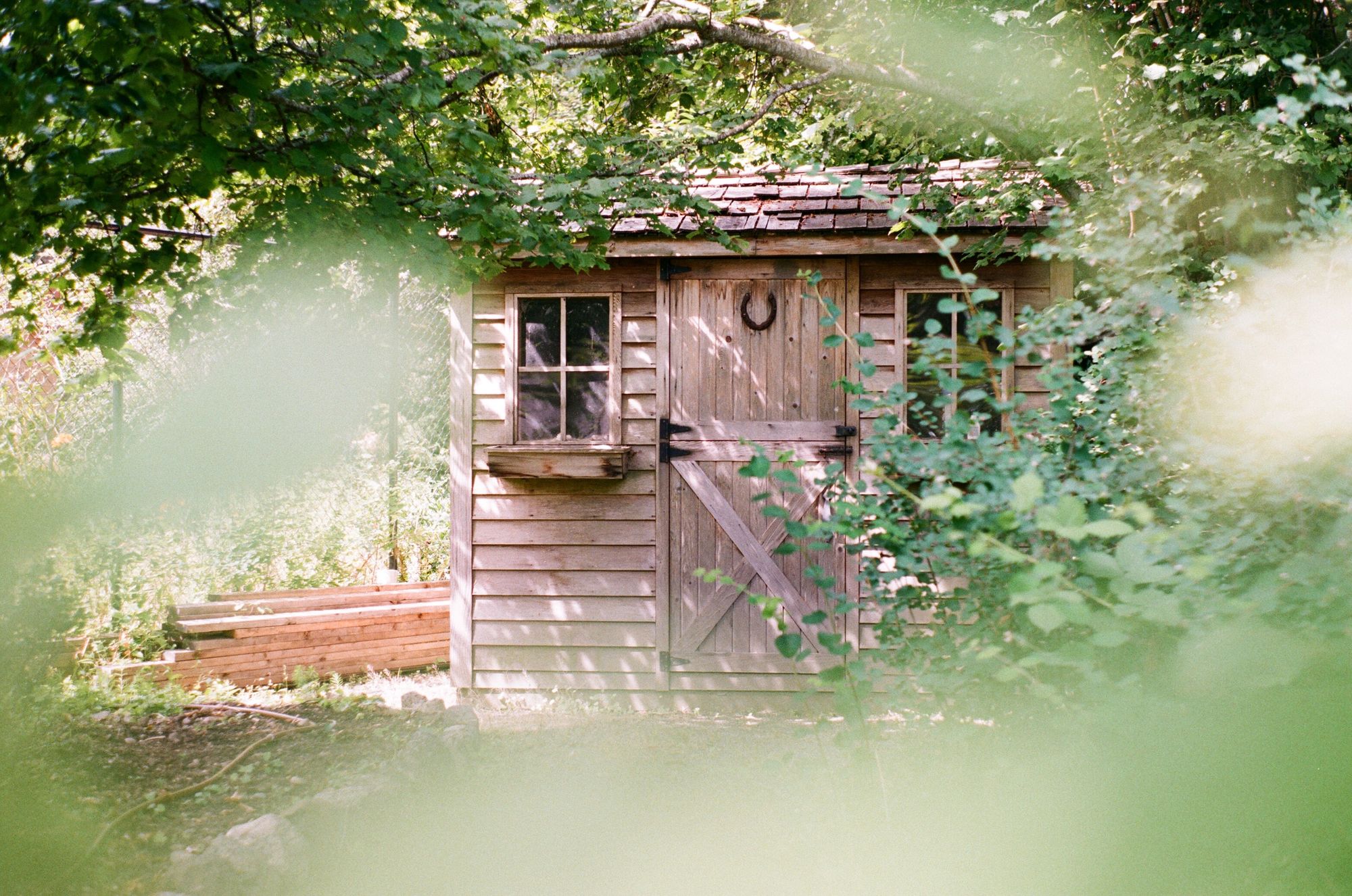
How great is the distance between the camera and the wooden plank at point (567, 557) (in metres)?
5.82

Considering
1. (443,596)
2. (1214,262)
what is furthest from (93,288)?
(1214,262)

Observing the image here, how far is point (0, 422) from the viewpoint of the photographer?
163 inches

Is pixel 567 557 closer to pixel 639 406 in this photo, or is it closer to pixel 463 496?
pixel 463 496

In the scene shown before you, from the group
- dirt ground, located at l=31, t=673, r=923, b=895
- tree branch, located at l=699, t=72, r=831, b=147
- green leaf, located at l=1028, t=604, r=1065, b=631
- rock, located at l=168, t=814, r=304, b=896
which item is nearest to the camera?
green leaf, located at l=1028, t=604, r=1065, b=631

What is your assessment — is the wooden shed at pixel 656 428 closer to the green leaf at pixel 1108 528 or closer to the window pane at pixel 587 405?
the window pane at pixel 587 405

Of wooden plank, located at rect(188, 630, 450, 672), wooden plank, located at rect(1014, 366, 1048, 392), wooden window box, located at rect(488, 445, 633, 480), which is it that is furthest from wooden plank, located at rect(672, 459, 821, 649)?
wooden plank, located at rect(188, 630, 450, 672)

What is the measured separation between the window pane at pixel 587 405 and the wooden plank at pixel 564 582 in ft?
2.96

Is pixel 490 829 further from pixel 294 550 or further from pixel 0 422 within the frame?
pixel 294 550

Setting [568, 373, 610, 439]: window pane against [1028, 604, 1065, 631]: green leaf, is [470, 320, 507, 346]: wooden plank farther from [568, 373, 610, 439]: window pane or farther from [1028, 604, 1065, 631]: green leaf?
[1028, 604, 1065, 631]: green leaf

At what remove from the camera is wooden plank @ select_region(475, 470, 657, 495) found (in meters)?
5.82

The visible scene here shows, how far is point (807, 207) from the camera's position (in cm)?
561

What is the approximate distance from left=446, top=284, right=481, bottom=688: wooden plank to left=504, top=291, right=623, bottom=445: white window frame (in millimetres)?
267

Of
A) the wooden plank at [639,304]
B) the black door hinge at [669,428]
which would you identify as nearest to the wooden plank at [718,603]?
the black door hinge at [669,428]

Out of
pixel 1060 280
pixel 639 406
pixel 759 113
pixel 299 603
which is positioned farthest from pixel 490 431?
pixel 1060 280
